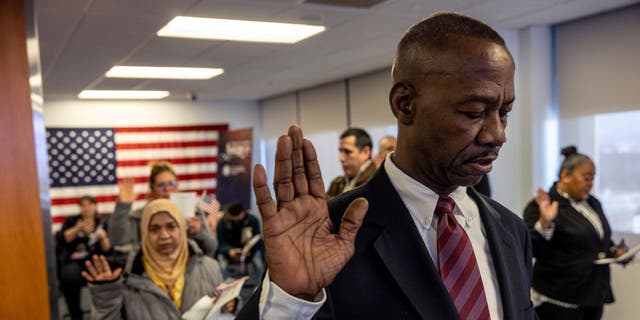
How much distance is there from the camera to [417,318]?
84 cm

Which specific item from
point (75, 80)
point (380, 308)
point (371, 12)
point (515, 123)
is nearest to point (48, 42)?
point (75, 80)

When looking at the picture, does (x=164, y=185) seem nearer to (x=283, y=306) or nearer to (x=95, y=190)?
(x=283, y=306)

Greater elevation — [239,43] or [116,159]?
[239,43]

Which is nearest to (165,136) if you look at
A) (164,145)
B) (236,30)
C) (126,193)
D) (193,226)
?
(164,145)

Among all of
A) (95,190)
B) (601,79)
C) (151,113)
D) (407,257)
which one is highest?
(151,113)

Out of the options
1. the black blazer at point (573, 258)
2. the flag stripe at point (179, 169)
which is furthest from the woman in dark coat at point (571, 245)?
the flag stripe at point (179, 169)

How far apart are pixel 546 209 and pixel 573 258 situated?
1.05ft

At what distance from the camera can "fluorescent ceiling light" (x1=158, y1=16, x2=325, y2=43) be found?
3.87 metres

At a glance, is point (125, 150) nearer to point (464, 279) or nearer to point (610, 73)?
point (610, 73)

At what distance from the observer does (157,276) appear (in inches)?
94.2

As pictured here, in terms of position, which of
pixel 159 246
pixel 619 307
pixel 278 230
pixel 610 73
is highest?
pixel 610 73

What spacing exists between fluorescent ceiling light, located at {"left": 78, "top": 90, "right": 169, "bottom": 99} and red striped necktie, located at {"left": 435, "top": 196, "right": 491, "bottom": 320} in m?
6.93

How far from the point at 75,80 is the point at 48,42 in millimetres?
2021

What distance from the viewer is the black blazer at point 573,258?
2998 millimetres
